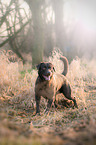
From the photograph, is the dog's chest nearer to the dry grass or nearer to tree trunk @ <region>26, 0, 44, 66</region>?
the dry grass

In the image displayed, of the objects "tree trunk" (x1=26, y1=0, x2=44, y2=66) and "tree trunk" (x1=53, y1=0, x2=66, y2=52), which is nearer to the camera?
"tree trunk" (x1=26, y1=0, x2=44, y2=66)

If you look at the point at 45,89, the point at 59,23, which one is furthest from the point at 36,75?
the point at 59,23

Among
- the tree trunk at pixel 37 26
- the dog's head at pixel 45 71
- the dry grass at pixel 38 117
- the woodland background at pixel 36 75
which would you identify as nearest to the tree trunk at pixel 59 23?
the woodland background at pixel 36 75

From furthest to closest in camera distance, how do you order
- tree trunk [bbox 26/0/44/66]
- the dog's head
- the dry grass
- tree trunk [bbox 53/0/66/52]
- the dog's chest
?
tree trunk [bbox 53/0/66/52]
tree trunk [bbox 26/0/44/66]
the dog's chest
the dog's head
the dry grass

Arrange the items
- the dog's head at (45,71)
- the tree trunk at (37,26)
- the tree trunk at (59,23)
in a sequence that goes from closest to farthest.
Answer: the dog's head at (45,71) → the tree trunk at (37,26) → the tree trunk at (59,23)

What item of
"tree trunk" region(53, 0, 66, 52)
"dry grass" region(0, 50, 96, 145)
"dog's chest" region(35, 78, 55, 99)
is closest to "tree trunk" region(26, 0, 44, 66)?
"dry grass" region(0, 50, 96, 145)

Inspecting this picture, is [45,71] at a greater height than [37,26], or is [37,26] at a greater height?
[37,26]

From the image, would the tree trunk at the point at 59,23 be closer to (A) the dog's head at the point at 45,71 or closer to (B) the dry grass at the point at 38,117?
(B) the dry grass at the point at 38,117

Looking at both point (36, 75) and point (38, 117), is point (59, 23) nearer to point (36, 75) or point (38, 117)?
point (36, 75)

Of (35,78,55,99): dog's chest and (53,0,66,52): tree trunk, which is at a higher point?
(53,0,66,52): tree trunk

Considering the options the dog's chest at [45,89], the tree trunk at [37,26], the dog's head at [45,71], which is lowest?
the dog's chest at [45,89]

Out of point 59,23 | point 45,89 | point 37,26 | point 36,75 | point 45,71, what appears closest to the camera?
point 45,71

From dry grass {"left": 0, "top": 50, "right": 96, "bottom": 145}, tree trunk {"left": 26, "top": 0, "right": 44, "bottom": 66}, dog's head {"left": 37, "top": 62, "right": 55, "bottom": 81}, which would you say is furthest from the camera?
tree trunk {"left": 26, "top": 0, "right": 44, "bottom": 66}

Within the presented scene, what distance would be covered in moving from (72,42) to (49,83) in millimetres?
8461
